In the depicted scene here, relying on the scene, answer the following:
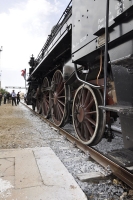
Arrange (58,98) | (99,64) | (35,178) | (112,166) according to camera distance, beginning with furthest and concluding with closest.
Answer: (58,98) → (99,64) → (112,166) → (35,178)

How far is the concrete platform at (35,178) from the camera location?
192 centimetres

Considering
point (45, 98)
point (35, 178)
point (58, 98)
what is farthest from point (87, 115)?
point (45, 98)

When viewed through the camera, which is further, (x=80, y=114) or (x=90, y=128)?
(x=80, y=114)

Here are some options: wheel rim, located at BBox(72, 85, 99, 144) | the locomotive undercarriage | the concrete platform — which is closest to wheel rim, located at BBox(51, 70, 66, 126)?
the locomotive undercarriage

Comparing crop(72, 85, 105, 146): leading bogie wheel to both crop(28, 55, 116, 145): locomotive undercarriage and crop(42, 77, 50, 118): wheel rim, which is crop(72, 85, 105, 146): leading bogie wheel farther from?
crop(42, 77, 50, 118): wheel rim

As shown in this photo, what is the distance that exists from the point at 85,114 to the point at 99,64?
3.20 ft

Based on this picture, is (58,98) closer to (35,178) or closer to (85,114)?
(85,114)

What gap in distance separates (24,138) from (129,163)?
2.95 metres

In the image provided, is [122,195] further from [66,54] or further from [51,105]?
[51,105]

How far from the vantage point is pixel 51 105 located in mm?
6848

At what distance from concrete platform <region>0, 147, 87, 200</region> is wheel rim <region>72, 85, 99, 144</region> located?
2.84 ft

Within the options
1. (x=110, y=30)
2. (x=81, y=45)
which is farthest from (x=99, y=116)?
(x=110, y=30)

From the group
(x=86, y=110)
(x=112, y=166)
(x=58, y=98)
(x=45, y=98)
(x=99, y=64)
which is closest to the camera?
(x=112, y=166)

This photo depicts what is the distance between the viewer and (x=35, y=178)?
7.47 feet
